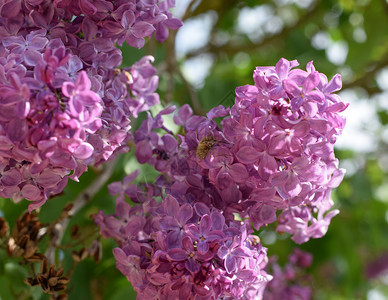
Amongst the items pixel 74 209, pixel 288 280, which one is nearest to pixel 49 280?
pixel 74 209

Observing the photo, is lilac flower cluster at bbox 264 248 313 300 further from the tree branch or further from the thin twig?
the tree branch

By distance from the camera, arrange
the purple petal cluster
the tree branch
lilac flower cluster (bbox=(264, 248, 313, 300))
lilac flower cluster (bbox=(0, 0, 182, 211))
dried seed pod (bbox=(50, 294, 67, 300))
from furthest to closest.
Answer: the tree branch
lilac flower cluster (bbox=(264, 248, 313, 300))
dried seed pod (bbox=(50, 294, 67, 300))
the purple petal cluster
lilac flower cluster (bbox=(0, 0, 182, 211))

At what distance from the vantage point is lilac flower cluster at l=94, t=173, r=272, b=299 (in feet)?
2.12

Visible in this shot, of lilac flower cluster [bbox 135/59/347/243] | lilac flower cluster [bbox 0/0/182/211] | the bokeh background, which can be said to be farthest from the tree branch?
lilac flower cluster [bbox 135/59/347/243]

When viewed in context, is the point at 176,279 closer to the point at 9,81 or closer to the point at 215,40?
the point at 9,81

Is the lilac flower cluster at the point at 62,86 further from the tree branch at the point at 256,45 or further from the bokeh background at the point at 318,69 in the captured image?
the tree branch at the point at 256,45

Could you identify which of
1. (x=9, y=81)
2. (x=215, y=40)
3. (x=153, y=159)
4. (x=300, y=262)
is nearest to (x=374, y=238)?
(x=300, y=262)

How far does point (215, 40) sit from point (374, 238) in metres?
1.11

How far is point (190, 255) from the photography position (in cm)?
65

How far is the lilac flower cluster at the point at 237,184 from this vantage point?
64 centimetres

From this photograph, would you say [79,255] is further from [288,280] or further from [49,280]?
[288,280]

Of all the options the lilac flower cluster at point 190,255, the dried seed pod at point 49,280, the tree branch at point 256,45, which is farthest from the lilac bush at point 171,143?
the tree branch at point 256,45

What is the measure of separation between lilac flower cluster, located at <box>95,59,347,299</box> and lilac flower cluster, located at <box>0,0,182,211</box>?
12cm

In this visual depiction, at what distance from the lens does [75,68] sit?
635 mm
